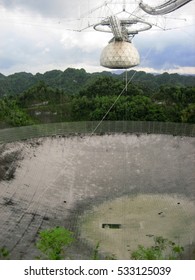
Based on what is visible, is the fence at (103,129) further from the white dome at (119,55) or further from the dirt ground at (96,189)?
the white dome at (119,55)

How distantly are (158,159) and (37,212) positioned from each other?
21.8 feet

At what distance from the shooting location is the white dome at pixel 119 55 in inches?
703

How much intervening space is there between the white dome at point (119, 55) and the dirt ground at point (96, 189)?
3.49 metres

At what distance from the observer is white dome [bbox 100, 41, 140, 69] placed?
→ 58.6 ft

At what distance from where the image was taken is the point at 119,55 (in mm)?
17875

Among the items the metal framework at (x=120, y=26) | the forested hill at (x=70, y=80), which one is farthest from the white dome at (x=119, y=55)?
the forested hill at (x=70, y=80)

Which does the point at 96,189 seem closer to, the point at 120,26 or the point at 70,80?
the point at 120,26

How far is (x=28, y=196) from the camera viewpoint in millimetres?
14781

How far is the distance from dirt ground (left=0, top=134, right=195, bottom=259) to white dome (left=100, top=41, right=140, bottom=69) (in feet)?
11.5

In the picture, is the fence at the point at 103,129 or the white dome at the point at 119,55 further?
the fence at the point at 103,129

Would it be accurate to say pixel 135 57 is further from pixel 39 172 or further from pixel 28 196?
pixel 28 196

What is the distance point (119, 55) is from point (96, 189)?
20.4ft

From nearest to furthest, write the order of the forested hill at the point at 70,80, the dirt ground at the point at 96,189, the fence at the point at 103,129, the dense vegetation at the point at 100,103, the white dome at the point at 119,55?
1. the dirt ground at the point at 96,189
2. the white dome at the point at 119,55
3. the fence at the point at 103,129
4. the dense vegetation at the point at 100,103
5. the forested hill at the point at 70,80

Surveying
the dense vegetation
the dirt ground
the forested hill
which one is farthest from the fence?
the forested hill
